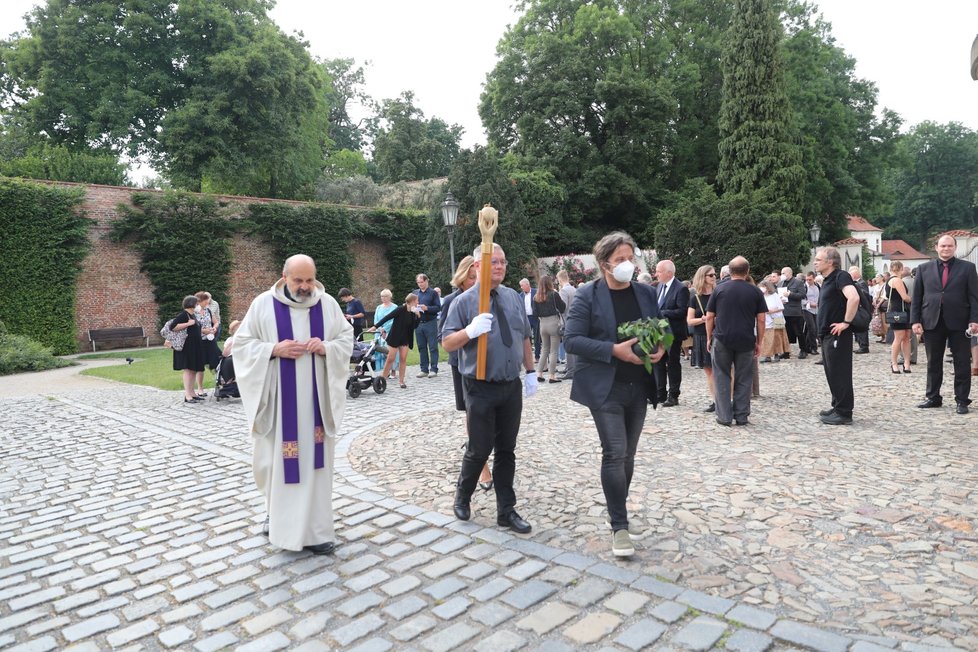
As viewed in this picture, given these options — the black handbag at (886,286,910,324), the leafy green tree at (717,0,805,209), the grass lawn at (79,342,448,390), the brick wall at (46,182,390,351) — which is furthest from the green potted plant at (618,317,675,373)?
the leafy green tree at (717,0,805,209)

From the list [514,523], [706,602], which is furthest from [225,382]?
[706,602]

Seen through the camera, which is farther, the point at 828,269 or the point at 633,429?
the point at 828,269

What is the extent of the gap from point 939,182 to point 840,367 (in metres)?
78.6

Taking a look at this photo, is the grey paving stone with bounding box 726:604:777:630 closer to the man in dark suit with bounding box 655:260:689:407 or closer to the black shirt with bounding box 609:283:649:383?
the black shirt with bounding box 609:283:649:383

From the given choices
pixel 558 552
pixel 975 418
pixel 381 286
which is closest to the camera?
pixel 558 552

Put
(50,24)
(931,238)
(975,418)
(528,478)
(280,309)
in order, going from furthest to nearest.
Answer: (931,238)
(50,24)
(975,418)
(528,478)
(280,309)

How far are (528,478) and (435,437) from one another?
2.11m

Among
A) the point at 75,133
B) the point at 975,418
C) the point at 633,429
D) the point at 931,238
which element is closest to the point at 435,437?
the point at 633,429

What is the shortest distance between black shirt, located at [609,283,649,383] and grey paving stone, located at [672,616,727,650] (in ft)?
4.68

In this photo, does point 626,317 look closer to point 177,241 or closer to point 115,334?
point 115,334

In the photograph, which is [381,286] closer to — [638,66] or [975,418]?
[638,66]

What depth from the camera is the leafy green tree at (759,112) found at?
101ft

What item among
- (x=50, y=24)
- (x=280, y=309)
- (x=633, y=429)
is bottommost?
(x=633, y=429)

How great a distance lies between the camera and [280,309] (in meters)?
4.44
